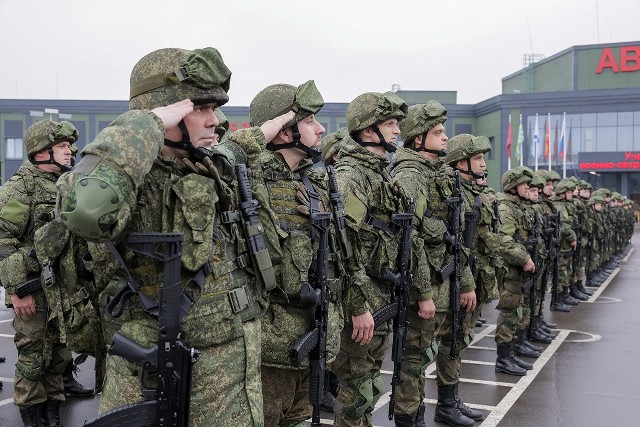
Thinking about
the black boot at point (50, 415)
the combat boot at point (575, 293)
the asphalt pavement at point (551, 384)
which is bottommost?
the combat boot at point (575, 293)

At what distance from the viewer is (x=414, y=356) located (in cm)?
571

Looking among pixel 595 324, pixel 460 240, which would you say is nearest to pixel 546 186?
pixel 595 324

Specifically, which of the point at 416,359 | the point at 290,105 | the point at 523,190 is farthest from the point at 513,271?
the point at 290,105

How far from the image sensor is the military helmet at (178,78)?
2859 mm

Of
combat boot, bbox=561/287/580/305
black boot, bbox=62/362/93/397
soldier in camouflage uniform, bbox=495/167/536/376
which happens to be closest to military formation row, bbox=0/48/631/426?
soldier in camouflage uniform, bbox=495/167/536/376

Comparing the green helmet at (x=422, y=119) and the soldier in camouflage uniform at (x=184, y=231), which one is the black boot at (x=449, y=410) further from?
the soldier in camouflage uniform at (x=184, y=231)

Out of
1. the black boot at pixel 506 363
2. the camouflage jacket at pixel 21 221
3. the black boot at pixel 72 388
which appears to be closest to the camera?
the camouflage jacket at pixel 21 221

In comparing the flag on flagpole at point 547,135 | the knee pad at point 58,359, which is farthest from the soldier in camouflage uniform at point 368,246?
the flag on flagpole at point 547,135

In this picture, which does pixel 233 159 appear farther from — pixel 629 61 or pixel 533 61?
pixel 533 61

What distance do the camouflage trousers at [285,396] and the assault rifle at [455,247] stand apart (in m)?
2.29

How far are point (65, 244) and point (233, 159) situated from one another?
46.7 inches

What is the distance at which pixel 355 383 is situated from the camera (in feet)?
15.9

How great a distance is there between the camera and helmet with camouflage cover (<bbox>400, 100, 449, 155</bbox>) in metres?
6.14

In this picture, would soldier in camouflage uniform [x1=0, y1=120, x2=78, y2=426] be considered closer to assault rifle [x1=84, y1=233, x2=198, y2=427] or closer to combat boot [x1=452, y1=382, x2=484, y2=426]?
assault rifle [x1=84, y1=233, x2=198, y2=427]
